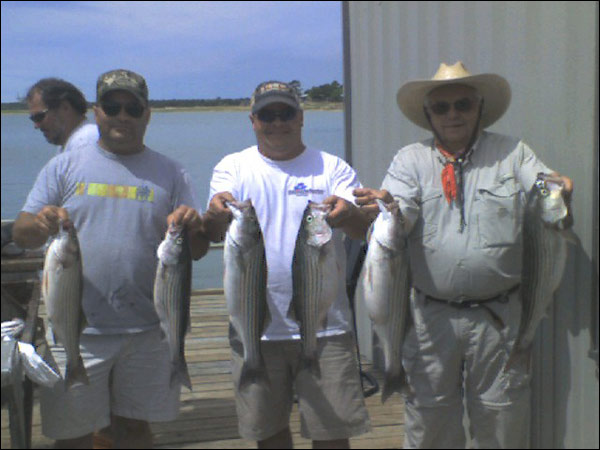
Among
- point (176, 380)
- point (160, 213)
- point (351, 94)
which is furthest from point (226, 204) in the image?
point (351, 94)

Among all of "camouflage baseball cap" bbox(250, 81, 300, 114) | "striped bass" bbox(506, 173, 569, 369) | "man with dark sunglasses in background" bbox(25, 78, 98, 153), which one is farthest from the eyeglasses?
"striped bass" bbox(506, 173, 569, 369)

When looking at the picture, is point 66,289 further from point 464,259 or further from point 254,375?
point 464,259

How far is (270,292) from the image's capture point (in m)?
3.56

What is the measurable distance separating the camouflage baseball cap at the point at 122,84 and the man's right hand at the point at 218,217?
0.67 meters

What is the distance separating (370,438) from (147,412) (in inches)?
83.3

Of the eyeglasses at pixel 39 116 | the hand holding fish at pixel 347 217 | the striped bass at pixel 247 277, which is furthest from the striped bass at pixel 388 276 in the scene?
the eyeglasses at pixel 39 116

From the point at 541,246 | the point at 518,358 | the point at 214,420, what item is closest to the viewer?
the point at 541,246

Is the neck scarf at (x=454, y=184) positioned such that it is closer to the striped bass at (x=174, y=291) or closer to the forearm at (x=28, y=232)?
the striped bass at (x=174, y=291)

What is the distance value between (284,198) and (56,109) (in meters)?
2.42

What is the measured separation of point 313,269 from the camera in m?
3.08

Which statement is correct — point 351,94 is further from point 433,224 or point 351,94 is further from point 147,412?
point 147,412

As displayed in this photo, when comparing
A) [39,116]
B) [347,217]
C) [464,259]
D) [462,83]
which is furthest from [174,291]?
[39,116]

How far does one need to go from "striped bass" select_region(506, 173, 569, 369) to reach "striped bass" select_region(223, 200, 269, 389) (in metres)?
1.21

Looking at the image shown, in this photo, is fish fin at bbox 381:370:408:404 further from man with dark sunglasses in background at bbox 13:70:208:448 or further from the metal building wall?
the metal building wall
